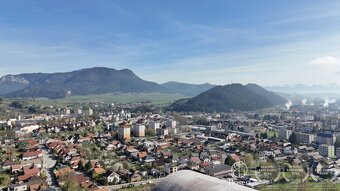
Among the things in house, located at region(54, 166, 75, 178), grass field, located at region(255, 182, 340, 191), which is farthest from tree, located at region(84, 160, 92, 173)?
grass field, located at region(255, 182, 340, 191)

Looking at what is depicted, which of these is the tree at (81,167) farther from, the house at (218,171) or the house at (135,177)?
the house at (218,171)

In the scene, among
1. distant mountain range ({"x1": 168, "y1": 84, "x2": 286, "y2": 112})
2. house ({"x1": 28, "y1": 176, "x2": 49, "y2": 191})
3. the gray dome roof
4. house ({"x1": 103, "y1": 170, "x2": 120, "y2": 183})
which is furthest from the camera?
distant mountain range ({"x1": 168, "y1": 84, "x2": 286, "y2": 112})

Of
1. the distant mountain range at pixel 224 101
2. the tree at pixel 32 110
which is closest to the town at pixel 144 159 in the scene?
the tree at pixel 32 110

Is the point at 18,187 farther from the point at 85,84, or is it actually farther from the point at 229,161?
the point at 85,84

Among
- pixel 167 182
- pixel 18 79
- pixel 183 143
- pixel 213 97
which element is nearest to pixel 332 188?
pixel 167 182

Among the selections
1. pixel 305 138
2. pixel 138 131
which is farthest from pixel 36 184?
pixel 305 138

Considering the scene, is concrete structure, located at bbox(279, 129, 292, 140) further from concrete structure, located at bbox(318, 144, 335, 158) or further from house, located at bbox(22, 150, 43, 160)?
house, located at bbox(22, 150, 43, 160)
